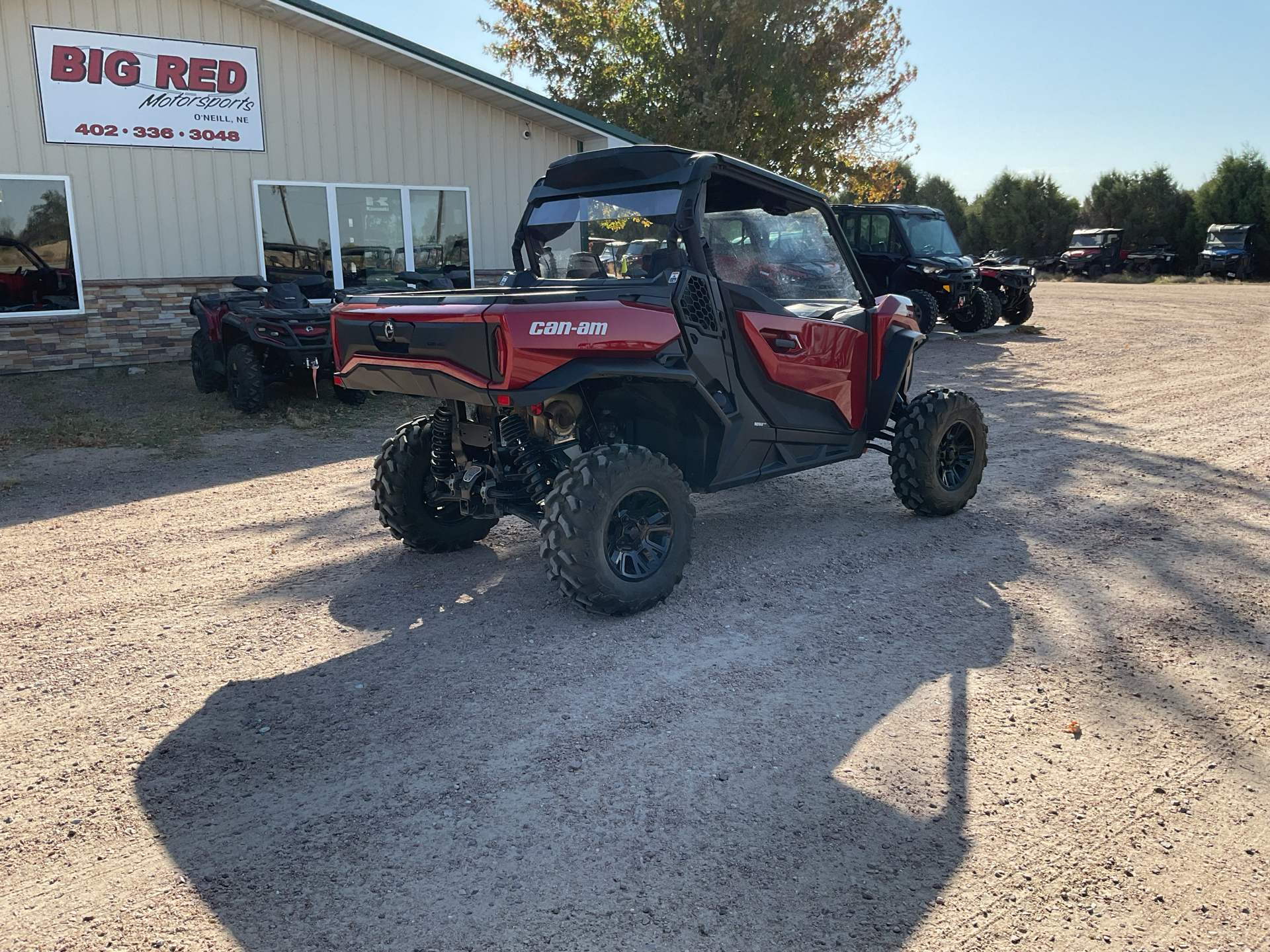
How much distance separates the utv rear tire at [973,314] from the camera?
16.8 metres

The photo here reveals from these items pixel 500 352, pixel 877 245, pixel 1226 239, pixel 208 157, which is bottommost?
pixel 500 352

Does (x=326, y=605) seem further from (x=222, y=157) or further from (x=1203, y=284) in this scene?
(x=1203, y=284)

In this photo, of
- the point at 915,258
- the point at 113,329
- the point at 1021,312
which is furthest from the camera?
the point at 1021,312

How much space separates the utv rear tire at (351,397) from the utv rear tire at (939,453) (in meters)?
6.51

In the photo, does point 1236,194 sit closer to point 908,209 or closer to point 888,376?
point 908,209

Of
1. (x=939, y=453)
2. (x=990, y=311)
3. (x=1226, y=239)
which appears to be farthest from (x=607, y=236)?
(x=1226, y=239)

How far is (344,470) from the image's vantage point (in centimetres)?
795

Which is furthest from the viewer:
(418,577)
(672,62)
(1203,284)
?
(1203,284)

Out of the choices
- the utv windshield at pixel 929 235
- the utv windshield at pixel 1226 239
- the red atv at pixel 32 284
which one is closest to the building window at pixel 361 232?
the red atv at pixel 32 284

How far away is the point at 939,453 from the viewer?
6.09 metres

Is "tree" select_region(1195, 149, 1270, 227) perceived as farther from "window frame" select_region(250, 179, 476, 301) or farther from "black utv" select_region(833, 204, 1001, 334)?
"window frame" select_region(250, 179, 476, 301)

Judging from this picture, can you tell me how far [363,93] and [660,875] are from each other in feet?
43.5

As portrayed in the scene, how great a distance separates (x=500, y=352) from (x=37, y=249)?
10.5m

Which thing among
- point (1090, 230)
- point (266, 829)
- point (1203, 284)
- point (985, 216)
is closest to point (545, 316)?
point (266, 829)
